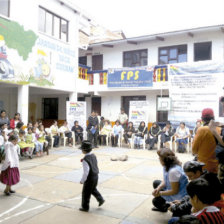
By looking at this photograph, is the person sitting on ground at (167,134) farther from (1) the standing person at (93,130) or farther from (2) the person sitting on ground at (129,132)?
(1) the standing person at (93,130)

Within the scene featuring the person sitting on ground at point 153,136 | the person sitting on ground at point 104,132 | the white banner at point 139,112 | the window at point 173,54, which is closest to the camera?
the person sitting on ground at point 153,136

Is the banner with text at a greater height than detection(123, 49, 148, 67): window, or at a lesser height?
lesser

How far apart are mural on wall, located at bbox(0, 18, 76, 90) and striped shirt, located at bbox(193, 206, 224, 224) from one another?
829cm

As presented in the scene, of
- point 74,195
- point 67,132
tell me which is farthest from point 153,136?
point 74,195

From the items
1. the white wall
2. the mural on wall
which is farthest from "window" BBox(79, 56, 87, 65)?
the mural on wall

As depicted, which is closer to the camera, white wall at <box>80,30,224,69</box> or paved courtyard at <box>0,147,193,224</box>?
paved courtyard at <box>0,147,193,224</box>

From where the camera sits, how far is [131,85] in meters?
12.9

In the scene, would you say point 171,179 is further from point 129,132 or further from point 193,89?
point 193,89

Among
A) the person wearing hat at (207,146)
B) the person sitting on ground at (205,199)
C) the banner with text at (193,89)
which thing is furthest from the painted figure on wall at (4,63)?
the person sitting on ground at (205,199)

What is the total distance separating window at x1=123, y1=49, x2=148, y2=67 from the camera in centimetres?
1405

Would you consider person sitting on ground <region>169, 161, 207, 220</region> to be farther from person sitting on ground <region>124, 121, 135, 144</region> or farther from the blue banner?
the blue banner

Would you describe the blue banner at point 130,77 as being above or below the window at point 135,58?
below

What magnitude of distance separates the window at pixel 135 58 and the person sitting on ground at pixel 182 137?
5429 millimetres

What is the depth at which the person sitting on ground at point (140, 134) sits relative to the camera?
10.4 m
